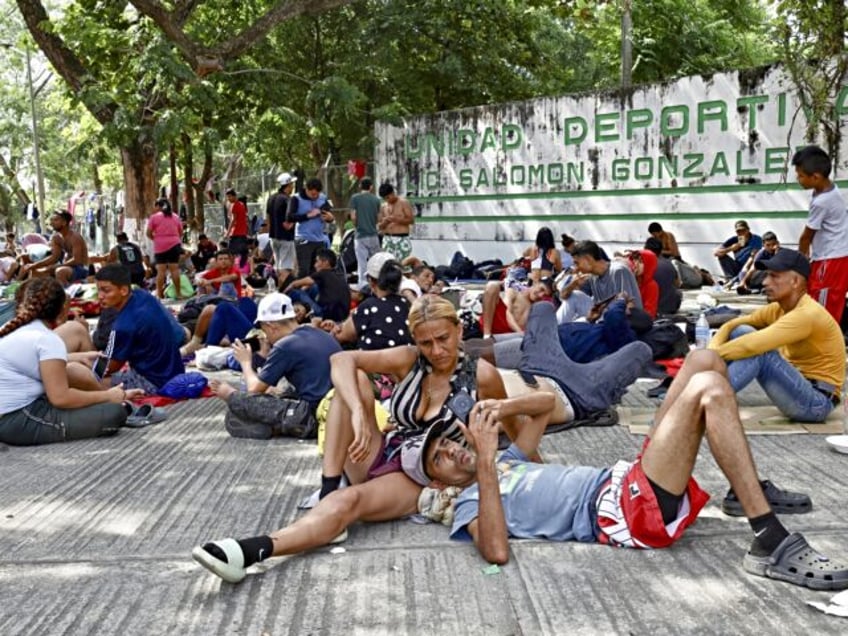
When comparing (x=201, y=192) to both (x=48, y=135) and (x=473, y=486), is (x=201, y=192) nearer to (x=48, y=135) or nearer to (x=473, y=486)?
(x=48, y=135)

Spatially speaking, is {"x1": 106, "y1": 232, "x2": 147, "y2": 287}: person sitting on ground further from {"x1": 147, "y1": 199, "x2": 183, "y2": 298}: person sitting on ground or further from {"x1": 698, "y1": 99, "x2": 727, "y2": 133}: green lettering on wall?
{"x1": 698, "y1": 99, "x2": 727, "y2": 133}: green lettering on wall

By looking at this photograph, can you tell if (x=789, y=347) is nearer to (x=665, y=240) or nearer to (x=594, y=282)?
(x=594, y=282)

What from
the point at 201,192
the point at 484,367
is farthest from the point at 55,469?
the point at 201,192

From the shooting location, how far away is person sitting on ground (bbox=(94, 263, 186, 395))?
6863 mm

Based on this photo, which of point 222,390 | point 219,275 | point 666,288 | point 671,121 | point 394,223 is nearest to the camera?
point 222,390

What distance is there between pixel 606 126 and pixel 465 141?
320cm

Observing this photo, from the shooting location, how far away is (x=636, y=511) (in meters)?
3.70

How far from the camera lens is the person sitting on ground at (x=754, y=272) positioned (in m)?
12.4

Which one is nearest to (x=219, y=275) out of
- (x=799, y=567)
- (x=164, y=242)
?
(x=164, y=242)

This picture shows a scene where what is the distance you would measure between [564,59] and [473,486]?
89.1 ft

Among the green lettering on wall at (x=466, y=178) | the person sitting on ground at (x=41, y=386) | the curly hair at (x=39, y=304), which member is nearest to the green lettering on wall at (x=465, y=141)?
the green lettering on wall at (x=466, y=178)

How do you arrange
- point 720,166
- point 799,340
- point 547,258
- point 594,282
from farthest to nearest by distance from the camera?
point 720,166 < point 547,258 < point 594,282 < point 799,340

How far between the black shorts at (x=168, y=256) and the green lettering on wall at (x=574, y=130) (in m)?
6.91

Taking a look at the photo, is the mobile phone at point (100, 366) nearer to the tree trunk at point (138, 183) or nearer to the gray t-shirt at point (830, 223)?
the gray t-shirt at point (830, 223)
